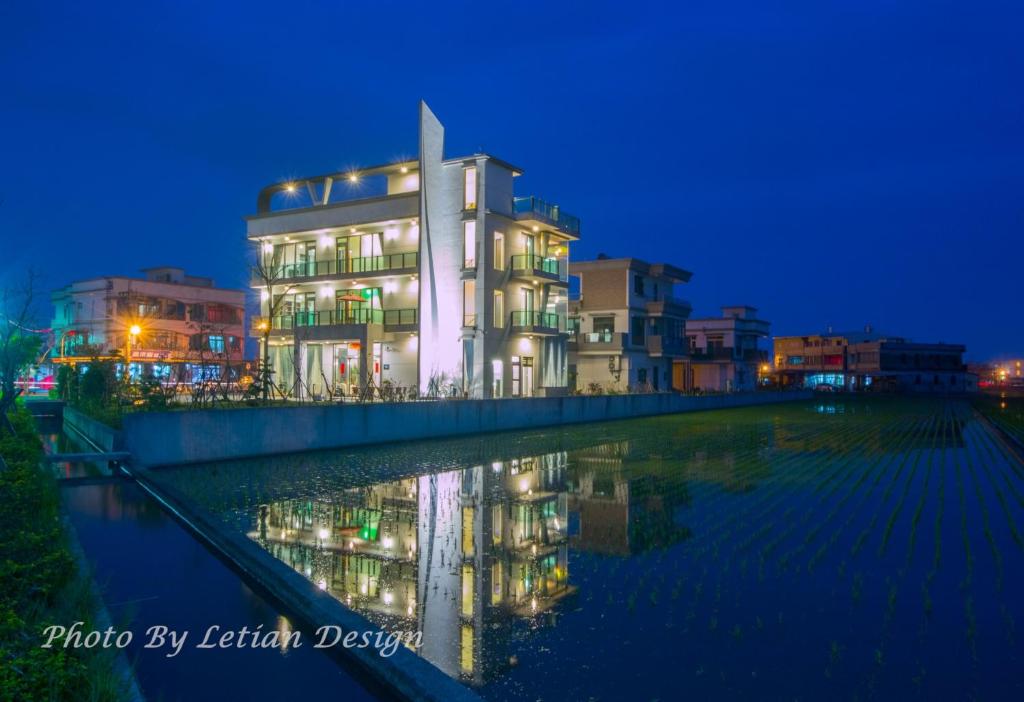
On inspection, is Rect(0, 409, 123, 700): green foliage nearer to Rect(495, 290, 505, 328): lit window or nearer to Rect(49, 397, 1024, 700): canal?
Rect(49, 397, 1024, 700): canal

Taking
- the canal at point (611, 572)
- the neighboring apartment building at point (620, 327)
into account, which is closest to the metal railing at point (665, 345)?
the neighboring apartment building at point (620, 327)

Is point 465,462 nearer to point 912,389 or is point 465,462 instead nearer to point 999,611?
point 999,611

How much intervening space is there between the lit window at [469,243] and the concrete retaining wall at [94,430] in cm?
1810

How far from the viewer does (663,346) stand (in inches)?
2080

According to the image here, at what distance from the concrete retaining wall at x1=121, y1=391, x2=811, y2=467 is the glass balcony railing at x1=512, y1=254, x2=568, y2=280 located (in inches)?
341

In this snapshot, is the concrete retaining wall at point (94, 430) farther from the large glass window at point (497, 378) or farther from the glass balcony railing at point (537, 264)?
the glass balcony railing at point (537, 264)

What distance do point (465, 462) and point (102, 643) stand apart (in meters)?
12.9

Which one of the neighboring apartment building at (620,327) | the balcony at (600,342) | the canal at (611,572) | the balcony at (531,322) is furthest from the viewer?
the neighboring apartment building at (620,327)

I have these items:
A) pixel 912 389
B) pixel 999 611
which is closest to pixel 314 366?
pixel 999 611

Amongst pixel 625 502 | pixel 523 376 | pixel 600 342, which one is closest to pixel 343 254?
pixel 523 376

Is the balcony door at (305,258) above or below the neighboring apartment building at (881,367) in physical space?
above

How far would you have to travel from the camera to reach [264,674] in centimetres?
552

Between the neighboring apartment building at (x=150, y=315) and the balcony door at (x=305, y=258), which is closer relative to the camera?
the balcony door at (x=305, y=258)

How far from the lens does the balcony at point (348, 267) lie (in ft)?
122
